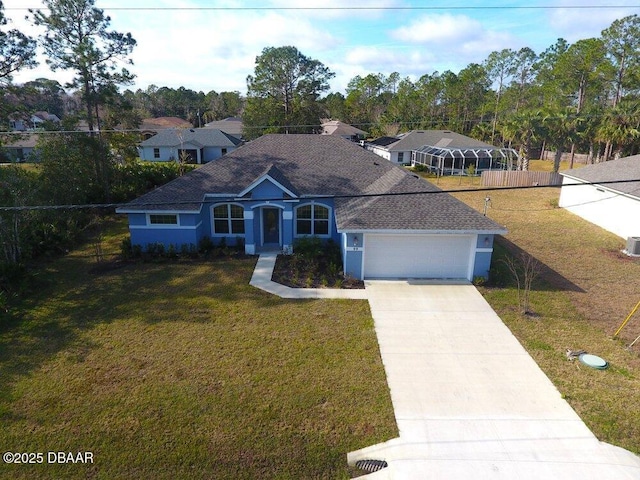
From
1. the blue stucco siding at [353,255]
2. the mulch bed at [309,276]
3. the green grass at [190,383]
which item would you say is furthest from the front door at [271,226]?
Answer: the green grass at [190,383]

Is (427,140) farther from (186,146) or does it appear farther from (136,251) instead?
(136,251)

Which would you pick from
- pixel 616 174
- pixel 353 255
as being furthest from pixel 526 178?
pixel 353 255

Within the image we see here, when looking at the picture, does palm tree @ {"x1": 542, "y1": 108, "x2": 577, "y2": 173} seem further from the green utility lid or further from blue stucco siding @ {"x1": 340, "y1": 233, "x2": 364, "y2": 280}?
the green utility lid

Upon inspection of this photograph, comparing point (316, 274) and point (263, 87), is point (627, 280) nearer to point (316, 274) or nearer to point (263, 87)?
point (316, 274)

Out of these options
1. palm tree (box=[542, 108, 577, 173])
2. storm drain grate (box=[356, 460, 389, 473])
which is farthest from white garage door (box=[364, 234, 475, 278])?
palm tree (box=[542, 108, 577, 173])

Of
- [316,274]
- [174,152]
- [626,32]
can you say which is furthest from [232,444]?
[626,32]

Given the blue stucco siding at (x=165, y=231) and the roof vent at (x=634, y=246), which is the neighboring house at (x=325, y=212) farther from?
the roof vent at (x=634, y=246)
